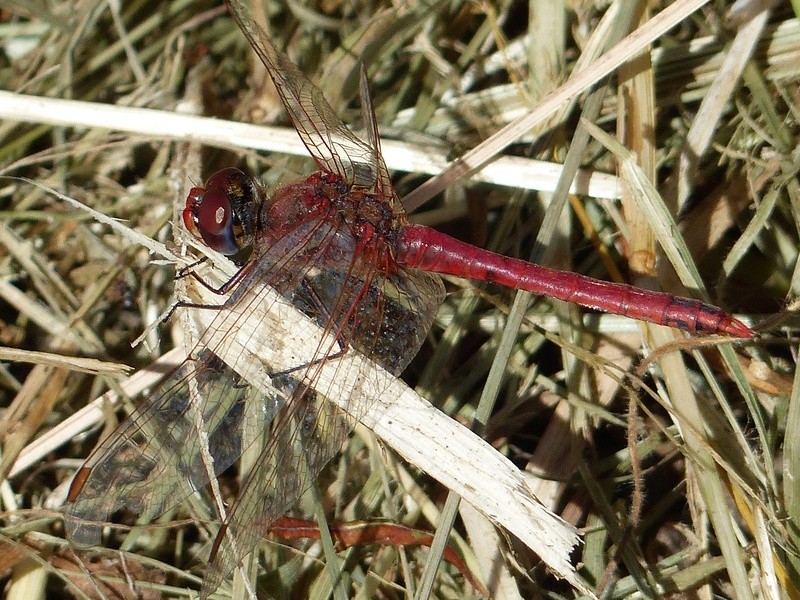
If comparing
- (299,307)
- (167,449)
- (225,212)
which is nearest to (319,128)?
(225,212)

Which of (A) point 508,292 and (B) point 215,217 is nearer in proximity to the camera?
(B) point 215,217

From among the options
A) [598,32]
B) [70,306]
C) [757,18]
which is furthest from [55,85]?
[757,18]

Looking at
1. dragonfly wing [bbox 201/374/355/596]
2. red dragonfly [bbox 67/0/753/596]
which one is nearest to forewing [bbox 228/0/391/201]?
red dragonfly [bbox 67/0/753/596]

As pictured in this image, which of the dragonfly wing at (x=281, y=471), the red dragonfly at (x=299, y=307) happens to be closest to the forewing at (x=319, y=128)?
the red dragonfly at (x=299, y=307)

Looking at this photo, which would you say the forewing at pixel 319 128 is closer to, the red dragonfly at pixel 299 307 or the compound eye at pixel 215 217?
the red dragonfly at pixel 299 307

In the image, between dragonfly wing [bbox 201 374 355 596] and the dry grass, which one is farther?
the dry grass

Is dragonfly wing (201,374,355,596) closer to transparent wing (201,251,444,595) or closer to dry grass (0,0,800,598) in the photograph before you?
transparent wing (201,251,444,595)

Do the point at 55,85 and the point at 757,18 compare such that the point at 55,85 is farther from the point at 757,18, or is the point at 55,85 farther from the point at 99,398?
the point at 757,18

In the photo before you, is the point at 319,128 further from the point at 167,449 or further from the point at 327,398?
the point at 167,449
